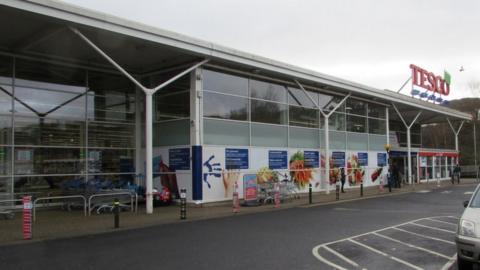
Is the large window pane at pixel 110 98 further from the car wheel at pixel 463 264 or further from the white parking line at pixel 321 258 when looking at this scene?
the car wheel at pixel 463 264

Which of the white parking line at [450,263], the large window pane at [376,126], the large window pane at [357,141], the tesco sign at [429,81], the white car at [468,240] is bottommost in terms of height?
the white parking line at [450,263]

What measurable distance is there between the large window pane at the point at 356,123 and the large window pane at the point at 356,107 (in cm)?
35

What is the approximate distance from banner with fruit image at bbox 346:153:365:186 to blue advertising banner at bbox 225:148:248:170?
1012cm

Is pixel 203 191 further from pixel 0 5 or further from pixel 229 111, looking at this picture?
pixel 0 5

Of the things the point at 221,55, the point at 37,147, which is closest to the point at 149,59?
the point at 221,55

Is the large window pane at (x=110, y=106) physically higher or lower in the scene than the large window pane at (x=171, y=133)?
higher

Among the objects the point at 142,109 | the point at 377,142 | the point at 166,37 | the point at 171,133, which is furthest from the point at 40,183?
the point at 377,142

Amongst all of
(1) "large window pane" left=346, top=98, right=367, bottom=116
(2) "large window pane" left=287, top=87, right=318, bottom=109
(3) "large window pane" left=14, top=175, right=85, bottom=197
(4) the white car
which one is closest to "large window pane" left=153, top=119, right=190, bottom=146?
(3) "large window pane" left=14, top=175, right=85, bottom=197

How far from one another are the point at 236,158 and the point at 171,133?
10.6ft

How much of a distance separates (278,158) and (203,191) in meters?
Result: 5.79

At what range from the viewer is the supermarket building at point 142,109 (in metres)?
17.4

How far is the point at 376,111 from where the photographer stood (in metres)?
34.4

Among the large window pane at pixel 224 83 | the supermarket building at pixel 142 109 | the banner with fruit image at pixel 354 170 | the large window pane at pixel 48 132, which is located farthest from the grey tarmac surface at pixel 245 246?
the banner with fruit image at pixel 354 170

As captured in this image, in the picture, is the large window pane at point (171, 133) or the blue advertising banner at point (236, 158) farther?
the blue advertising banner at point (236, 158)
